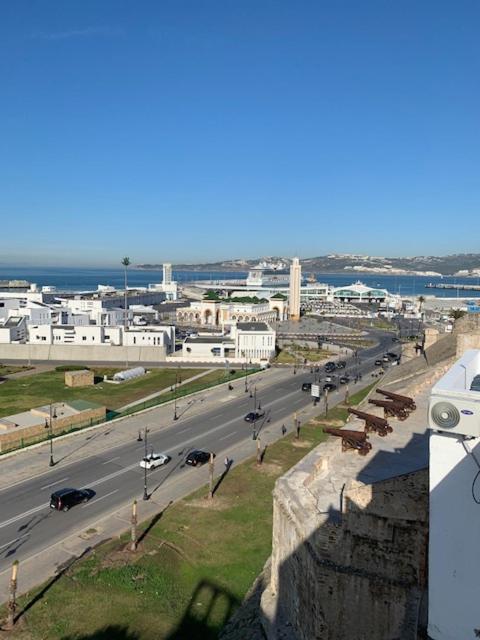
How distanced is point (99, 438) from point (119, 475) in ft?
29.5

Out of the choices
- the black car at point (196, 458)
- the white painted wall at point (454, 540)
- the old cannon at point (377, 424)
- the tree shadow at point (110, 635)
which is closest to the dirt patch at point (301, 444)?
the black car at point (196, 458)

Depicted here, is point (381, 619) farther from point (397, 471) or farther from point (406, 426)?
point (406, 426)

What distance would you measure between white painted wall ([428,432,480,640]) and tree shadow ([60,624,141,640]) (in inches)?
636

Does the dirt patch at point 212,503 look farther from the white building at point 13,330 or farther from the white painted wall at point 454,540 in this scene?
the white building at point 13,330

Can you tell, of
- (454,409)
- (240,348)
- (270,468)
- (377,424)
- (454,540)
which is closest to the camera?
(454,409)

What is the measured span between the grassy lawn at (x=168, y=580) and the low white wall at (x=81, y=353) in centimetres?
5448

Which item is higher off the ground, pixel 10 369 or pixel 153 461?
pixel 153 461

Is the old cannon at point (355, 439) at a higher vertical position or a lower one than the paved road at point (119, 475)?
higher

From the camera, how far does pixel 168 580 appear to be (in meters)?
24.5

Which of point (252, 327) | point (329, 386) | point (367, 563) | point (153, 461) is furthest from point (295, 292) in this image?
point (367, 563)

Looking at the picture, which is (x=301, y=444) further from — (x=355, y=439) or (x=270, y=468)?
(x=355, y=439)

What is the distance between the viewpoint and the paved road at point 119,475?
28484 mm

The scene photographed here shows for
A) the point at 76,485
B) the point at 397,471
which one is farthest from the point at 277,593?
the point at 76,485

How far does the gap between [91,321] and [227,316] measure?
39029mm
